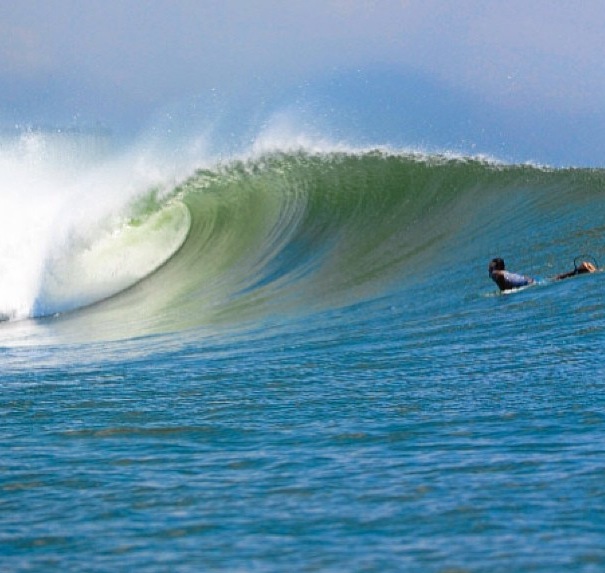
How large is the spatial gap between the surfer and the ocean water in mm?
230

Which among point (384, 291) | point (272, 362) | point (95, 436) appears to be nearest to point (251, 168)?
point (384, 291)

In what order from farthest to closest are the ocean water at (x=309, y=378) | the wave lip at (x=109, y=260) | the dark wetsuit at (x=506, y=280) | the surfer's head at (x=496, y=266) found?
1. the wave lip at (x=109, y=260)
2. the surfer's head at (x=496, y=266)
3. the dark wetsuit at (x=506, y=280)
4. the ocean water at (x=309, y=378)

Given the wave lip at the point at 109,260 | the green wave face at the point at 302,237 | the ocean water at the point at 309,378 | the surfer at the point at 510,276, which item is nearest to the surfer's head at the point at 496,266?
the surfer at the point at 510,276

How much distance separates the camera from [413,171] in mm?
20766

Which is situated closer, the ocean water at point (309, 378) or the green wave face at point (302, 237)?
the ocean water at point (309, 378)

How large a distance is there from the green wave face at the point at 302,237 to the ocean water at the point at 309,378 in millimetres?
66

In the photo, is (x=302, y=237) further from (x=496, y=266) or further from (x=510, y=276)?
(x=510, y=276)

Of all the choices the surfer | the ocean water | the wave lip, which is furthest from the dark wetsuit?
the wave lip

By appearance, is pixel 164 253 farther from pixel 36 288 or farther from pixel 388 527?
pixel 388 527

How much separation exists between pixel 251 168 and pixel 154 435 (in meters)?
16.2

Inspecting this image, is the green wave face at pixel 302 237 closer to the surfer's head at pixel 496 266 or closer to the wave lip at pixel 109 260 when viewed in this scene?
the wave lip at pixel 109 260

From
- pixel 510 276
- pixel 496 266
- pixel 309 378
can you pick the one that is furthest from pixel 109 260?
pixel 309 378

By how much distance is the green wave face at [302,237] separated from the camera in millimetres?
14562

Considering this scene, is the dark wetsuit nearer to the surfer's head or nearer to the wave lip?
the surfer's head
